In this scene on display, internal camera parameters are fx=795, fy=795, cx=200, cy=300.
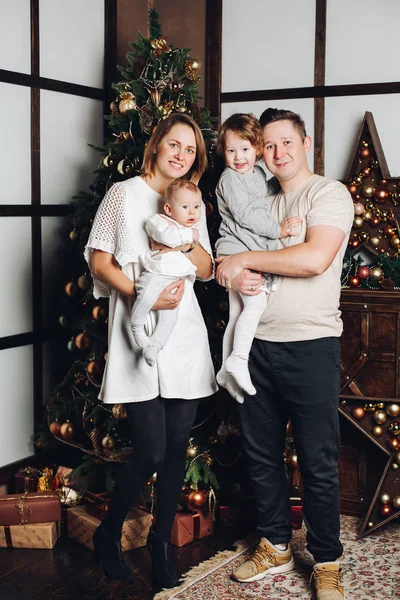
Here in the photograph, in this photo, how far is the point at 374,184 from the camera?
13.1ft

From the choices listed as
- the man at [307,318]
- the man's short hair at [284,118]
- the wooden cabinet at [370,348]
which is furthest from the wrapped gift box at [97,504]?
the man's short hair at [284,118]

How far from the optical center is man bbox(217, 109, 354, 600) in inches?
115

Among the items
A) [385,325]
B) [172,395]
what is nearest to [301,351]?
[172,395]

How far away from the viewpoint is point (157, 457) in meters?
2.97

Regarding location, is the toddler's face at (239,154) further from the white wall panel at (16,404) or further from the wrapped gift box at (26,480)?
the wrapped gift box at (26,480)

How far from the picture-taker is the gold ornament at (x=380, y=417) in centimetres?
372

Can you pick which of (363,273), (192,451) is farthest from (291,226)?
(192,451)

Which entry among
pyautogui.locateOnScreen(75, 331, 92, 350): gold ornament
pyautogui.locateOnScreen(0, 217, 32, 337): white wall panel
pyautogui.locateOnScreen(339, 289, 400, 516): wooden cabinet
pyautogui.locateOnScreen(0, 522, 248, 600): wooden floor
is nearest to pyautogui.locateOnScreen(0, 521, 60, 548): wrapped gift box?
pyautogui.locateOnScreen(0, 522, 248, 600): wooden floor

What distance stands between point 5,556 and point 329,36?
3.05 metres

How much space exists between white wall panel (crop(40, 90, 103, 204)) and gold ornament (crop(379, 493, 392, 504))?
2.28 m

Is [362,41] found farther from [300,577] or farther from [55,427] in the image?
[300,577]

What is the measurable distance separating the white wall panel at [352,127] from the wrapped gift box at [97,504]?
80.1 inches

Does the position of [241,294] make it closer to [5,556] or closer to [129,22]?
[5,556]

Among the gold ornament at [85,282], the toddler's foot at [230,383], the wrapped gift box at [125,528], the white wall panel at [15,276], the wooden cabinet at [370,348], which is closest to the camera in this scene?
the toddler's foot at [230,383]
